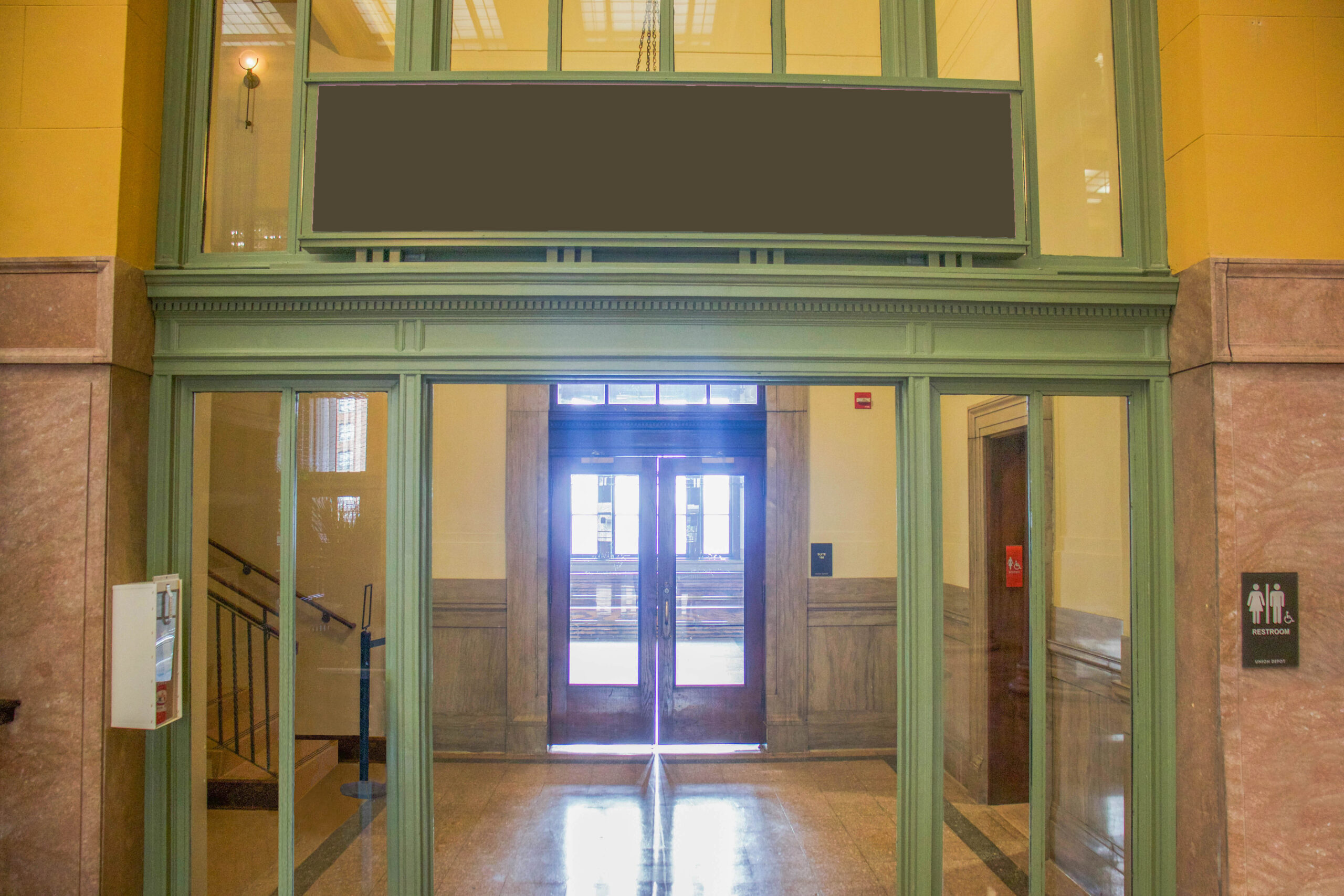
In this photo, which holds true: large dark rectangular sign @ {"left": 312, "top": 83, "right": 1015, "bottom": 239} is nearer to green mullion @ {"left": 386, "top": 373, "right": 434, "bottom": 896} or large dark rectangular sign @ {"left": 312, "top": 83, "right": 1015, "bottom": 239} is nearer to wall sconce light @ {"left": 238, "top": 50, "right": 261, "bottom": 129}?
wall sconce light @ {"left": 238, "top": 50, "right": 261, "bottom": 129}

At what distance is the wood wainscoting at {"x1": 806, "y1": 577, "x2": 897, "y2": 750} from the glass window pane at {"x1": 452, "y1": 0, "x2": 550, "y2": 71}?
4.55 meters

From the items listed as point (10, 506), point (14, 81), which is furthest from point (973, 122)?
point (10, 506)

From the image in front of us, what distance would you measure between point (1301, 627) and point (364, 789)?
4172 mm

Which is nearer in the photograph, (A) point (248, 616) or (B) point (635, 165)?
(B) point (635, 165)

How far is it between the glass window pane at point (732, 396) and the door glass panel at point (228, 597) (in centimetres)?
391

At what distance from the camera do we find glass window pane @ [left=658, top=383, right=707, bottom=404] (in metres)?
6.48

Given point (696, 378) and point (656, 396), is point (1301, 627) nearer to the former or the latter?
point (696, 378)

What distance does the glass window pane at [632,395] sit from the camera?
646cm

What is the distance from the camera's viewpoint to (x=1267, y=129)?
294 cm

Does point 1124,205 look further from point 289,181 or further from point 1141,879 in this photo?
point 289,181

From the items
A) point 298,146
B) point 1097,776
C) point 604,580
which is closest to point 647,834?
point 604,580

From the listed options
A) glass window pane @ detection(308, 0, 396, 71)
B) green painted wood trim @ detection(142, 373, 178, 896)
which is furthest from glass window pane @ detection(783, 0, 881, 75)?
green painted wood trim @ detection(142, 373, 178, 896)

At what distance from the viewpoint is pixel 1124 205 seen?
10.4 feet

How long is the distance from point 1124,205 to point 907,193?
0.92 meters
